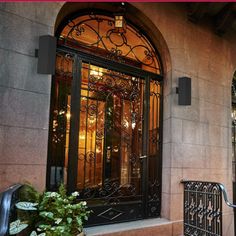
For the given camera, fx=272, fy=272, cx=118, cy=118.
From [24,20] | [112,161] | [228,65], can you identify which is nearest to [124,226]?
[112,161]

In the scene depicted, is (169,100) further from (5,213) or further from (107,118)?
(5,213)

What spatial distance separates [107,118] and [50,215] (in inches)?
74.1

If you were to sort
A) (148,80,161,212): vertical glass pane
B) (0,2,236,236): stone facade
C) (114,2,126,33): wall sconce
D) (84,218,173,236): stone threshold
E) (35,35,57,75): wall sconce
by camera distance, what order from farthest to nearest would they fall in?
(148,80,161,212): vertical glass pane → (114,2,126,33): wall sconce → (84,218,173,236): stone threshold → (35,35,57,75): wall sconce → (0,2,236,236): stone facade

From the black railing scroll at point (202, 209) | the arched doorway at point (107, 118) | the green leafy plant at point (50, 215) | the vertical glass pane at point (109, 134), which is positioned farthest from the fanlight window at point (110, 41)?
the green leafy plant at point (50, 215)

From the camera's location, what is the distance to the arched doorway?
147 inches

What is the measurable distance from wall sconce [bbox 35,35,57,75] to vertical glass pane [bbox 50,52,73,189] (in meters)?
0.47

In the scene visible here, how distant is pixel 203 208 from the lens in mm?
3711

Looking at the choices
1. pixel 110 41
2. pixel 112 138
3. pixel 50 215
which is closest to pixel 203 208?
pixel 112 138

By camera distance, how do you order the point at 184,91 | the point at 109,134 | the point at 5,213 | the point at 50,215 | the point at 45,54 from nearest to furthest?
the point at 5,213 < the point at 50,215 < the point at 45,54 < the point at 109,134 < the point at 184,91

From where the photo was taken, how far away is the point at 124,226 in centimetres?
381

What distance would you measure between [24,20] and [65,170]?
1.96 meters

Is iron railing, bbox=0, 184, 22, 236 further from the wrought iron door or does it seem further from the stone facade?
the wrought iron door

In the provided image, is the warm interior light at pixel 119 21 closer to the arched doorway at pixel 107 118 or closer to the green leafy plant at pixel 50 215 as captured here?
the arched doorway at pixel 107 118

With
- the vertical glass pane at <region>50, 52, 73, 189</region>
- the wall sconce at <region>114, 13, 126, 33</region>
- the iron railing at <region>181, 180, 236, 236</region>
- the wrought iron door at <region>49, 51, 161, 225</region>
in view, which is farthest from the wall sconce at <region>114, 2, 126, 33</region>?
the iron railing at <region>181, 180, 236, 236</region>
